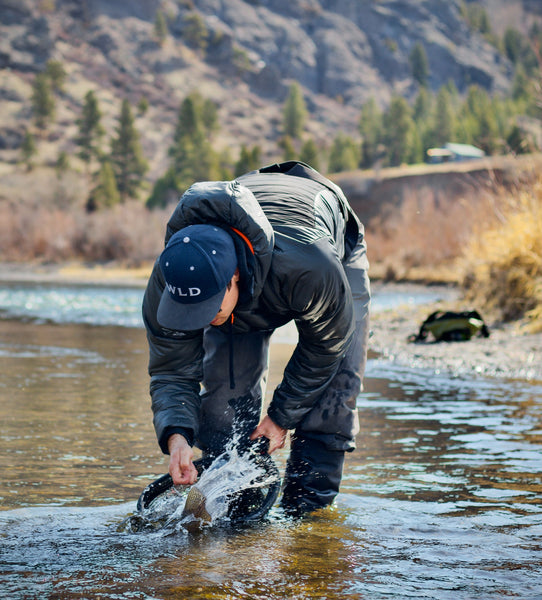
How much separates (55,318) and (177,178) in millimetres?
65058

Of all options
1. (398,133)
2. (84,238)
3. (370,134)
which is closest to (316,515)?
(84,238)

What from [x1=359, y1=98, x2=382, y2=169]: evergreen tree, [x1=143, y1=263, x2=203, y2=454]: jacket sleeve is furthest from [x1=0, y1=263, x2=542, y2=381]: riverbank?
[x1=359, y1=98, x2=382, y2=169]: evergreen tree

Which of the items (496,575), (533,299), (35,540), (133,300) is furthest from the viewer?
(133,300)

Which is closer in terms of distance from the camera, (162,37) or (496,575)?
(496,575)

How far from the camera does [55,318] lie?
20.3 m

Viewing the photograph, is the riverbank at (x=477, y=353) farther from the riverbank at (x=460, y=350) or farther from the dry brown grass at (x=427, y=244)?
the dry brown grass at (x=427, y=244)

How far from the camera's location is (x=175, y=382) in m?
3.97

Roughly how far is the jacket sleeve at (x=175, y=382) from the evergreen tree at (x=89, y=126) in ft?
336

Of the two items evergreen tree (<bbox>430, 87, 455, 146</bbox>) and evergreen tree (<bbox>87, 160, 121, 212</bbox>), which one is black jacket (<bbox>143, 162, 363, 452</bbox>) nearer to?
evergreen tree (<bbox>87, 160, 121, 212</bbox>)

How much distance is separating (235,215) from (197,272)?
0.26 metres

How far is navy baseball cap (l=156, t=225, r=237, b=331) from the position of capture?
3279 mm

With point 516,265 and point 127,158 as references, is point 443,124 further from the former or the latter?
point 516,265

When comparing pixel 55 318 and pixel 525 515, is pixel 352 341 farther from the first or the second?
pixel 55 318

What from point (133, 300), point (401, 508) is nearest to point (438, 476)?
point (401, 508)
